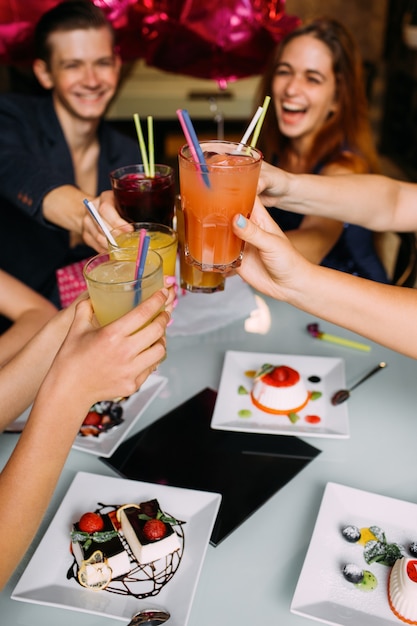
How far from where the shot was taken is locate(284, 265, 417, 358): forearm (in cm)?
120

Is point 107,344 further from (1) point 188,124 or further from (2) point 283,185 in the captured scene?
(2) point 283,185

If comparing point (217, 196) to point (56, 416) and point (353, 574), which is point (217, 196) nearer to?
point (56, 416)

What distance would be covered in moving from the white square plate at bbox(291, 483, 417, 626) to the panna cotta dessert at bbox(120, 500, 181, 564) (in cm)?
24

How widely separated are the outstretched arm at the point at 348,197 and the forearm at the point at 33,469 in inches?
36.2

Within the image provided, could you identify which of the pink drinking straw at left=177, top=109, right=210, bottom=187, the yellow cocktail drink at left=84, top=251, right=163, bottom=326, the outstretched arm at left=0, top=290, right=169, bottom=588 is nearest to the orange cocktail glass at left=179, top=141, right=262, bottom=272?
the pink drinking straw at left=177, top=109, right=210, bottom=187

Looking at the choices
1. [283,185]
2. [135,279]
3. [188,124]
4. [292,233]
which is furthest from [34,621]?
[292,233]

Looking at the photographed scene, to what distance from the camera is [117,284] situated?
1021mm

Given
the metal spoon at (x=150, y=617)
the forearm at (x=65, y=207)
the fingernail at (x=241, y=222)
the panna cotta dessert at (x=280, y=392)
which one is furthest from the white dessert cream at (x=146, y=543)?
the forearm at (x=65, y=207)

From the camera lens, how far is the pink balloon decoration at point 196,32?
9.14ft

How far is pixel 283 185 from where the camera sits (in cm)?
164

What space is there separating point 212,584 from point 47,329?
2.07 feet

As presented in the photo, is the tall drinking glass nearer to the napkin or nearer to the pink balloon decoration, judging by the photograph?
the napkin

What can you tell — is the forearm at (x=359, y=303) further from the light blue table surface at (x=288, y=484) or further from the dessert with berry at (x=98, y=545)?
the dessert with berry at (x=98, y=545)

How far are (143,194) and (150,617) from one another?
892 millimetres
